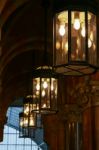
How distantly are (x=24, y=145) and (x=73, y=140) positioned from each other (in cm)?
3168

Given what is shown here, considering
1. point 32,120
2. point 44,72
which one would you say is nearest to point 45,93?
point 44,72

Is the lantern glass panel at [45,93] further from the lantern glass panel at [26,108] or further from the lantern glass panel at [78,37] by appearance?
the lantern glass panel at [26,108]

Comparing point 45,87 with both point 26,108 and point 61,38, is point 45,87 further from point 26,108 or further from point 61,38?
point 26,108

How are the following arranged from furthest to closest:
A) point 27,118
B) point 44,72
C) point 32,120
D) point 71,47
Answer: point 27,118 → point 32,120 → point 44,72 → point 71,47

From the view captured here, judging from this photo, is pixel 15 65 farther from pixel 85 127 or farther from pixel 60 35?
pixel 60 35

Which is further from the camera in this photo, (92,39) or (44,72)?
(44,72)

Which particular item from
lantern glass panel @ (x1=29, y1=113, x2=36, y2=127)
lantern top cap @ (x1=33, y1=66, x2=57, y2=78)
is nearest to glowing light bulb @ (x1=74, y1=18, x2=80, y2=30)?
lantern top cap @ (x1=33, y1=66, x2=57, y2=78)

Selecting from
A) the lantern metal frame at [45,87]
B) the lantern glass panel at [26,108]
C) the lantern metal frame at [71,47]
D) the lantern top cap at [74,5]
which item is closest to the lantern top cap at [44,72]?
the lantern metal frame at [45,87]

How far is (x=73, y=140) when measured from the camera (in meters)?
14.7

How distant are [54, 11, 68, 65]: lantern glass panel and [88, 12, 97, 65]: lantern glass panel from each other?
228 mm

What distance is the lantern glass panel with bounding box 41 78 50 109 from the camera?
10.5 meters

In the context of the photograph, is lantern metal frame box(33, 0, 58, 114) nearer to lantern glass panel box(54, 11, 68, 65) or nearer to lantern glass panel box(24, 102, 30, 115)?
lantern glass panel box(54, 11, 68, 65)

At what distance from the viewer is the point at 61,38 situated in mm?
5539

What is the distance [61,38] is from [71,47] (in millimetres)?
209
